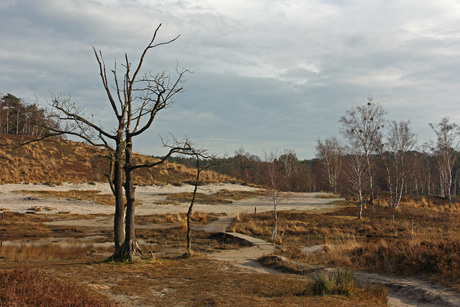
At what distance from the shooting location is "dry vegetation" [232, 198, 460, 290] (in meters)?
12.8

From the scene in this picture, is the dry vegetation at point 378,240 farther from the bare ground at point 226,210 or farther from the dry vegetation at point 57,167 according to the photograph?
the dry vegetation at point 57,167

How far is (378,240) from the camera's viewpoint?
2123 cm

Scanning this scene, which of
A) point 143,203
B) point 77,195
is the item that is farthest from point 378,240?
point 77,195

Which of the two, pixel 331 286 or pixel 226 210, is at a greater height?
pixel 331 286

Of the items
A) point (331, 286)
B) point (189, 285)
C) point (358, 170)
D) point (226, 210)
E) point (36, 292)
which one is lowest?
point (226, 210)

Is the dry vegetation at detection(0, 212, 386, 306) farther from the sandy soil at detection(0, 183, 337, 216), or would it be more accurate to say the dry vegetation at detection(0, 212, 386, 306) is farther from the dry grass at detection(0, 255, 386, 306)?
the sandy soil at detection(0, 183, 337, 216)

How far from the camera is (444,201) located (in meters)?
51.9

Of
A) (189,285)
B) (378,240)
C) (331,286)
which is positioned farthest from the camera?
(378,240)

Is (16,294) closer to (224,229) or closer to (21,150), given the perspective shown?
(224,229)

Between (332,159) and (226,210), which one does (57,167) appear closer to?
(226,210)

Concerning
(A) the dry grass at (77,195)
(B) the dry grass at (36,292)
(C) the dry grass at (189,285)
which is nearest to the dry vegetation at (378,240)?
(C) the dry grass at (189,285)

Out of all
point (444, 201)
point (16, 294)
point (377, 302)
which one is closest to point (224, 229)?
point (377, 302)

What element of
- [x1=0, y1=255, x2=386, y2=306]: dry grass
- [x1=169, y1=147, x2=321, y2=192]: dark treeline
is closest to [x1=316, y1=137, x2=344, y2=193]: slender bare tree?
[x1=169, y1=147, x2=321, y2=192]: dark treeline

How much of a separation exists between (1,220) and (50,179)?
2134cm
